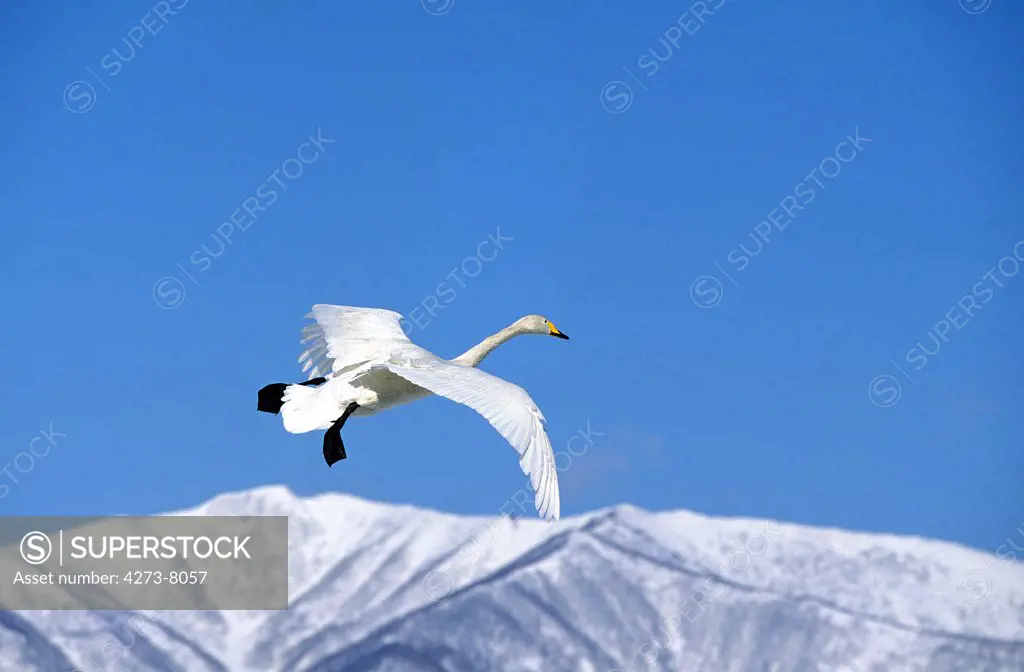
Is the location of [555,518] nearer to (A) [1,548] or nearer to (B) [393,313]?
(B) [393,313]

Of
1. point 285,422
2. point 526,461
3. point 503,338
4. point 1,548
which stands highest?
point 503,338

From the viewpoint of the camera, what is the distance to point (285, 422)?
17.7 meters

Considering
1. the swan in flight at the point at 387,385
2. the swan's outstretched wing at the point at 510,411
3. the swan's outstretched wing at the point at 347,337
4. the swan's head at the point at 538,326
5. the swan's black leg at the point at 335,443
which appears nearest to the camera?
the swan's outstretched wing at the point at 510,411

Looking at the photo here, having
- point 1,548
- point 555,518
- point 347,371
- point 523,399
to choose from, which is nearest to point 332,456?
point 347,371


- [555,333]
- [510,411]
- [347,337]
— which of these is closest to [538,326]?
[555,333]

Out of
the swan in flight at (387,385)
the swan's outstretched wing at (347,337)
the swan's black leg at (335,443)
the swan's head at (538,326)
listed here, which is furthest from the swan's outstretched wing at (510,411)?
the swan's head at (538,326)

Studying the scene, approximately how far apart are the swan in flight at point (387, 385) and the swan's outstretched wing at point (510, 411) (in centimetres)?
1

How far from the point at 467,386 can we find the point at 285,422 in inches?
118

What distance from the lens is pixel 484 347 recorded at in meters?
20.7

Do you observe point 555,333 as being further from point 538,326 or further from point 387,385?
point 387,385

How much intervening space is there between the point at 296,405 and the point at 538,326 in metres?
5.17

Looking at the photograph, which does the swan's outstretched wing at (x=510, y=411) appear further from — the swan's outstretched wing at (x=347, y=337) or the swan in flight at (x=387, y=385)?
the swan's outstretched wing at (x=347, y=337)

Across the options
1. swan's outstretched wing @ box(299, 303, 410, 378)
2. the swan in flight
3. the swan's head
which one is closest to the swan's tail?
the swan in flight

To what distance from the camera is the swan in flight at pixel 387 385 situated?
1469 cm
